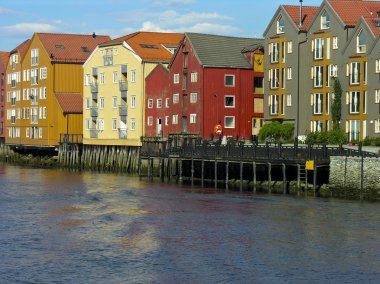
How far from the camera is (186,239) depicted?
4319 cm

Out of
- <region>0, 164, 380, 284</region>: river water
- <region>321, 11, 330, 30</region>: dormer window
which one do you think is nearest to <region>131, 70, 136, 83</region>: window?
<region>321, 11, 330, 30</region>: dormer window

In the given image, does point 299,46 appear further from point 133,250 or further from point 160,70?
point 133,250

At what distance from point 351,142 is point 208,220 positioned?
33535 mm

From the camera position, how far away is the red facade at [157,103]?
101938 millimetres

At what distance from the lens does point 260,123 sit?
99250 millimetres

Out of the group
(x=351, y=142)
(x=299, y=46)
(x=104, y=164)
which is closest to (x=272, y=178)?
(x=351, y=142)

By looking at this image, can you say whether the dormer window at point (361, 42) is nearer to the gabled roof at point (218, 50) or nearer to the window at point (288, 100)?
the window at point (288, 100)

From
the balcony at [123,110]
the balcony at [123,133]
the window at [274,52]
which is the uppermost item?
the window at [274,52]

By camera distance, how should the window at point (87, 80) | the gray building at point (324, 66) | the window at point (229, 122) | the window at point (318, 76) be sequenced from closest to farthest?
1. the gray building at point (324, 66)
2. the window at point (318, 76)
3. the window at point (229, 122)
4. the window at point (87, 80)

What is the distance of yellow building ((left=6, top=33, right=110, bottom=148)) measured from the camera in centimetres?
11956

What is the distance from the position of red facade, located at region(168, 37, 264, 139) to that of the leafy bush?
243 inches

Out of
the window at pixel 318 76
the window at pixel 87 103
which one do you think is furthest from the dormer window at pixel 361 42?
the window at pixel 87 103

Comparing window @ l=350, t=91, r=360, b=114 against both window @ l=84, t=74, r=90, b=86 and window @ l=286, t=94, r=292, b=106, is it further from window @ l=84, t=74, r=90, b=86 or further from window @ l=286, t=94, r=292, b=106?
window @ l=84, t=74, r=90, b=86

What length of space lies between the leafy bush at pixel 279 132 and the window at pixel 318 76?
16.6 feet
